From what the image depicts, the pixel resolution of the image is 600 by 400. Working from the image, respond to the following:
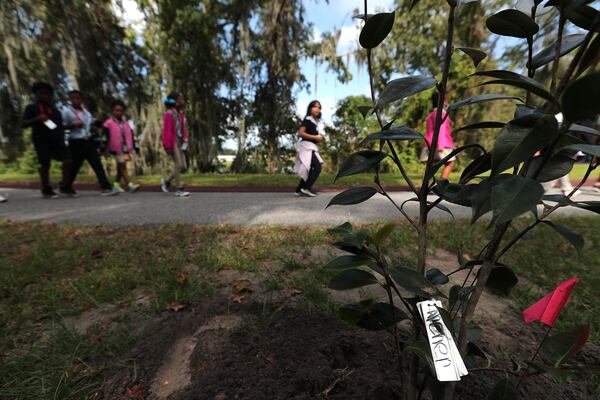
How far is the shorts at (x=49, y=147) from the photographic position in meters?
5.10

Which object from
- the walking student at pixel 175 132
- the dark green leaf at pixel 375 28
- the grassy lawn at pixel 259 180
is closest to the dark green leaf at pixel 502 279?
the dark green leaf at pixel 375 28

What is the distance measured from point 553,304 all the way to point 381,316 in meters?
0.38

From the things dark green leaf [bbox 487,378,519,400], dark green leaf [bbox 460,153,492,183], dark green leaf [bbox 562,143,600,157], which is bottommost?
dark green leaf [bbox 487,378,519,400]

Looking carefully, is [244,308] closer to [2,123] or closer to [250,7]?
[250,7]

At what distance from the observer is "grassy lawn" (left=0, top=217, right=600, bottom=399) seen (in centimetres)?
132

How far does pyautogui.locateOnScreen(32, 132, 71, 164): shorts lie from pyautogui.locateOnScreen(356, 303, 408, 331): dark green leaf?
20.1ft

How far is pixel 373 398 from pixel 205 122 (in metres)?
14.0

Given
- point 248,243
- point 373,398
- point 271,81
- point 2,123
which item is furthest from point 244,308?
point 2,123

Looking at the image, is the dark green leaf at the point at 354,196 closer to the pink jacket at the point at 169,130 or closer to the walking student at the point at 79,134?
the pink jacket at the point at 169,130

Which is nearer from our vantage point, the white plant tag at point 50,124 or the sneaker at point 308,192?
the white plant tag at point 50,124

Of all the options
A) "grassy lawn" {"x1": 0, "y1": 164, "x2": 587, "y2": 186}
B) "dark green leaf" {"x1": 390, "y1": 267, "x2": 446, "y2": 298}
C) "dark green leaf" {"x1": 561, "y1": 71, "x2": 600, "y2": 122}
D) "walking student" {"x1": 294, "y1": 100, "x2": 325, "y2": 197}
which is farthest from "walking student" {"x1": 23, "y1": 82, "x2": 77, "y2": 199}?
"dark green leaf" {"x1": 561, "y1": 71, "x2": 600, "y2": 122}

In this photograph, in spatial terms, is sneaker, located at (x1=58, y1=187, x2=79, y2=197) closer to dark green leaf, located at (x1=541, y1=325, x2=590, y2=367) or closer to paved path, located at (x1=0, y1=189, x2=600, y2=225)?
paved path, located at (x1=0, y1=189, x2=600, y2=225)

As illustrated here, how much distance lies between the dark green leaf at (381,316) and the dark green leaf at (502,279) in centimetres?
25

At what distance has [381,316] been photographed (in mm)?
860
